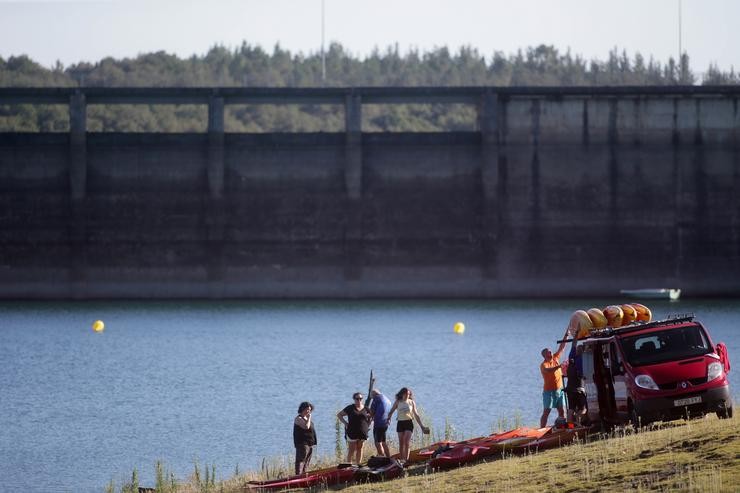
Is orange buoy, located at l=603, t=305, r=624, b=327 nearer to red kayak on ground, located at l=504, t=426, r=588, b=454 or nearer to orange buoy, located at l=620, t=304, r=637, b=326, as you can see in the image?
orange buoy, located at l=620, t=304, r=637, b=326

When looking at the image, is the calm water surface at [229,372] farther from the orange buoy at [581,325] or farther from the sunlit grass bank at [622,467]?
the sunlit grass bank at [622,467]

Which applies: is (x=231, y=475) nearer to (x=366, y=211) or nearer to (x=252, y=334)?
(x=252, y=334)

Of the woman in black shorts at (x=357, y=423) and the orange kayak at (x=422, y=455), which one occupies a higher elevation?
the woman in black shorts at (x=357, y=423)

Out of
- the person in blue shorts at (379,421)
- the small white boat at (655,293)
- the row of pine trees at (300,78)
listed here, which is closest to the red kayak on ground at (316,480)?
the person in blue shorts at (379,421)

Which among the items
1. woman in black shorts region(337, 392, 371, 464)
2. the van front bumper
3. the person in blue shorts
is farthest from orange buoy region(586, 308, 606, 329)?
woman in black shorts region(337, 392, 371, 464)

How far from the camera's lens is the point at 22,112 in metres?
104

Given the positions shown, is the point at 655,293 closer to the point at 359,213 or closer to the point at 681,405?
the point at 359,213

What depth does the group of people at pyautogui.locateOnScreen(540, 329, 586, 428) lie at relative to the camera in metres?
23.5

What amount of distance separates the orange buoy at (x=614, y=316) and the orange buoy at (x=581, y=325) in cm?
34

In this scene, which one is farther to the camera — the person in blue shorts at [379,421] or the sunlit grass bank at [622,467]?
the person in blue shorts at [379,421]

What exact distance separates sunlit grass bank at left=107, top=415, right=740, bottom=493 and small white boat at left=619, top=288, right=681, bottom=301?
151ft

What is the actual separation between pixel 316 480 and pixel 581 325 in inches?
221

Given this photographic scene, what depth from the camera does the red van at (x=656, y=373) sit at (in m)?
21.2

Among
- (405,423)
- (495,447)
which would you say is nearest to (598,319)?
(495,447)
